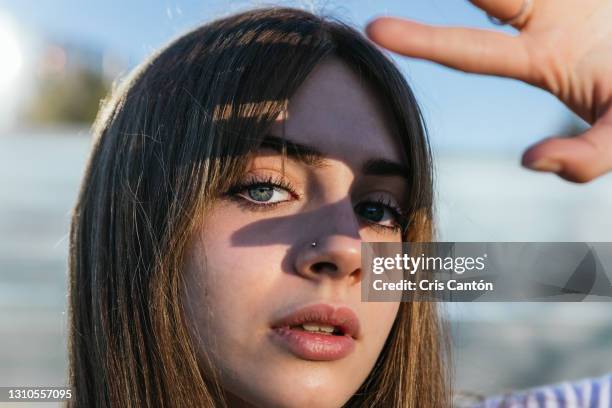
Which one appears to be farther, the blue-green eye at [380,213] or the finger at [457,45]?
the blue-green eye at [380,213]

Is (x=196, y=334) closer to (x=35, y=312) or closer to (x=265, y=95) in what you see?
(x=265, y=95)

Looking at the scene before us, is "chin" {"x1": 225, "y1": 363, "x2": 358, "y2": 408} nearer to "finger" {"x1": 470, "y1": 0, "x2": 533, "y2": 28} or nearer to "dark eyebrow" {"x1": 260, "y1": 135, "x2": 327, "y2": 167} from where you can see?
"dark eyebrow" {"x1": 260, "y1": 135, "x2": 327, "y2": 167}

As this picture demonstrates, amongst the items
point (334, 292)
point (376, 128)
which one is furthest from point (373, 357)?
point (376, 128)

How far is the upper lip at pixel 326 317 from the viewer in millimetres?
1181

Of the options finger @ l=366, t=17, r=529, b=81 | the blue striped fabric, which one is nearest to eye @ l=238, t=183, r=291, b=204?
finger @ l=366, t=17, r=529, b=81

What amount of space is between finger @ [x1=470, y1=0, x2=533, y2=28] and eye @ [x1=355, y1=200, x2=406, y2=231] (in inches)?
21.1

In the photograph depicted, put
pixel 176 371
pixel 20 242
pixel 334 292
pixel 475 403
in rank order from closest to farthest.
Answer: pixel 334 292 → pixel 176 371 → pixel 475 403 → pixel 20 242

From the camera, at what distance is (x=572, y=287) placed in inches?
54.4

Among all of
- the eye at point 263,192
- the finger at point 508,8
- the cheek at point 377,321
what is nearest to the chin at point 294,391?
the cheek at point 377,321

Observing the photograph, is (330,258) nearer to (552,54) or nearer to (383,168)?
(383,168)

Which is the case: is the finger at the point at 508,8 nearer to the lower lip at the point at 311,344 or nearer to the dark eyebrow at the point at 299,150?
the dark eyebrow at the point at 299,150

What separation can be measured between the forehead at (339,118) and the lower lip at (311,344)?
360 mm

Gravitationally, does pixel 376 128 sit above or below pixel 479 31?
above

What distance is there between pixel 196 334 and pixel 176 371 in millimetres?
112
